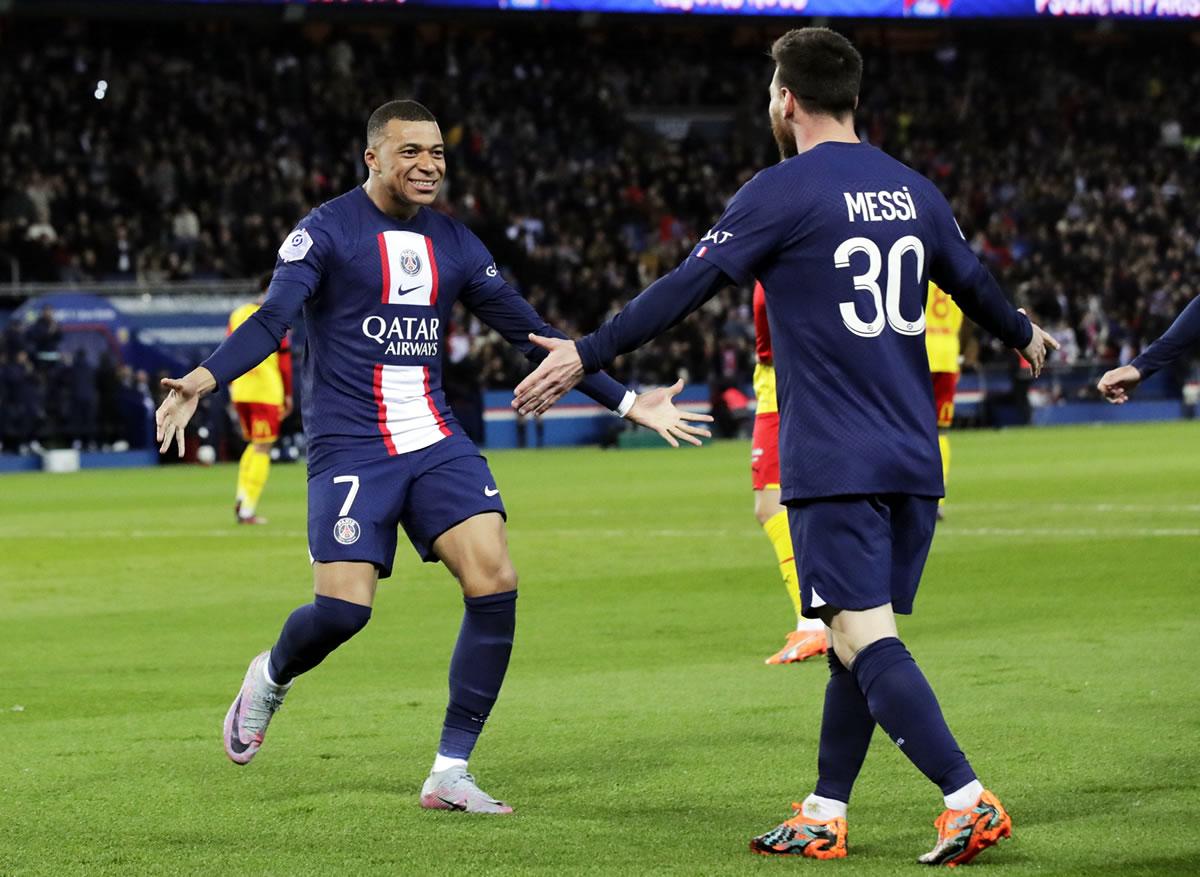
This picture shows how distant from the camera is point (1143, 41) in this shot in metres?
52.7

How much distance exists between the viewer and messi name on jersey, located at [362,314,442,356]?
253 inches

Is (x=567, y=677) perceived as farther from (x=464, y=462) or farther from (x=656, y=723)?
(x=464, y=462)

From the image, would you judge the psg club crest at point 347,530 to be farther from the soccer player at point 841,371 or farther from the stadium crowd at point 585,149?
the stadium crowd at point 585,149

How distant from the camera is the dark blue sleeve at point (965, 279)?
17.8 ft

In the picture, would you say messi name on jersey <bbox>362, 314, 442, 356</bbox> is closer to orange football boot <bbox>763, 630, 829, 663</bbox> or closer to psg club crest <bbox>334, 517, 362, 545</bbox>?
psg club crest <bbox>334, 517, 362, 545</bbox>

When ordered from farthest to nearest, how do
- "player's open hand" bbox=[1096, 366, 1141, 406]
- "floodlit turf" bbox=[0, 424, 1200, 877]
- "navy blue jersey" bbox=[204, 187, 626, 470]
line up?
1. "player's open hand" bbox=[1096, 366, 1141, 406]
2. "navy blue jersey" bbox=[204, 187, 626, 470]
3. "floodlit turf" bbox=[0, 424, 1200, 877]

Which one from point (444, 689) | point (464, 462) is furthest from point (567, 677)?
point (464, 462)

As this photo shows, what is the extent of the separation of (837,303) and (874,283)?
4.5 inches

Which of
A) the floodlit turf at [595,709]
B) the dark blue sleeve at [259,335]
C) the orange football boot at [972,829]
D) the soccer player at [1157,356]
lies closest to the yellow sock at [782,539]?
the floodlit turf at [595,709]

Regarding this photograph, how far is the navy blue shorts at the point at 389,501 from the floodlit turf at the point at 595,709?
80cm

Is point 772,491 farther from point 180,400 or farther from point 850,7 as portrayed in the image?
point 850,7

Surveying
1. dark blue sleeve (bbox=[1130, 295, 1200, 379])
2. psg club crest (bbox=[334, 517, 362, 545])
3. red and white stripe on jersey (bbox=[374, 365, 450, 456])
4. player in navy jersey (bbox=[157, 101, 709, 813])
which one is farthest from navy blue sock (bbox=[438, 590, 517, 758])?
dark blue sleeve (bbox=[1130, 295, 1200, 379])

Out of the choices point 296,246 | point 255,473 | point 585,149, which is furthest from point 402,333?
point 585,149

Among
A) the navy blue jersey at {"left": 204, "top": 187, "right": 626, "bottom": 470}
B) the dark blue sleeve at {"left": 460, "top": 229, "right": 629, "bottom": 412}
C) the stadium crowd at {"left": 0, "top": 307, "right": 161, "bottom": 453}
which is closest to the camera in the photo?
the navy blue jersey at {"left": 204, "top": 187, "right": 626, "bottom": 470}
